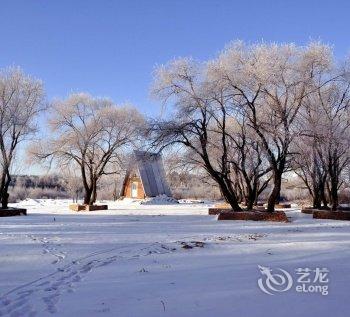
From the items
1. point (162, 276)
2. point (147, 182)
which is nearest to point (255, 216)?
point (162, 276)

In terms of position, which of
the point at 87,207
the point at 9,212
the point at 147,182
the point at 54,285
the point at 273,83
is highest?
the point at 273,83

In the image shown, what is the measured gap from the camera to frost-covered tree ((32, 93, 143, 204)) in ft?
129

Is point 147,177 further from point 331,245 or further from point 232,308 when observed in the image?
point 232,308

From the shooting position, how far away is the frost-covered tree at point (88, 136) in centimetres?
3941

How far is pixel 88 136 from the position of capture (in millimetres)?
39281

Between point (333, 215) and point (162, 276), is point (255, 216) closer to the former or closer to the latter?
point (333, 215)

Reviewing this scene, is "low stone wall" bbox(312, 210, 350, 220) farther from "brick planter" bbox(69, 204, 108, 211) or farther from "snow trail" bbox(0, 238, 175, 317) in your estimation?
"brick planter" bbox(69, 204, 108, 211)

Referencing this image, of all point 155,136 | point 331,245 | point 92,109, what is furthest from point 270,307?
point 92,109

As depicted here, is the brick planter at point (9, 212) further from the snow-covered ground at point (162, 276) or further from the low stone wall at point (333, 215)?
the low stone wall at point (333, 215)

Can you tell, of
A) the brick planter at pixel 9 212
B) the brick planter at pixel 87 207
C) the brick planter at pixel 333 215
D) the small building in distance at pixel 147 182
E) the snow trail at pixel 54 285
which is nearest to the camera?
the snow trail at pixel 54 285

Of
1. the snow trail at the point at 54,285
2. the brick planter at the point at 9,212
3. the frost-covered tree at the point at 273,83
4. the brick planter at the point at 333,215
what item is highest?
the frost-covered tree at the point at 273,83

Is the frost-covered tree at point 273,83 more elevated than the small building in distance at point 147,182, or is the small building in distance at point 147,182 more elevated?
the frost-covered tree at point 273,83

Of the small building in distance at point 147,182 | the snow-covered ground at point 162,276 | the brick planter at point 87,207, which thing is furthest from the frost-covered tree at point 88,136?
the snow-covered ground at point 162,276

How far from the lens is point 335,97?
28.0 meters
